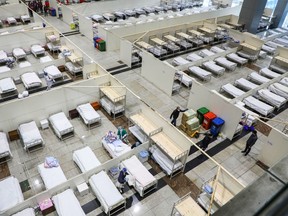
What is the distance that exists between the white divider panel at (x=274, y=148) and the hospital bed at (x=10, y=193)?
845 centimetres

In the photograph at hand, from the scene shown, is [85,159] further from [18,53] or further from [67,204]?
[18,53]

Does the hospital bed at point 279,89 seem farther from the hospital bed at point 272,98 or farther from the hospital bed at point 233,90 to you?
the hospital bed at point 233,90

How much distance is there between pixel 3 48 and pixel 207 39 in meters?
13.7

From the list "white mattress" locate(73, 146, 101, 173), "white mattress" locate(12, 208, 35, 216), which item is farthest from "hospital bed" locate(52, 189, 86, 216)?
"white mattress" locate(73, 146, 101, 173)

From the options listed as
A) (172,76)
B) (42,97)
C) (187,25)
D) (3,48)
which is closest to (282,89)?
(172,76)

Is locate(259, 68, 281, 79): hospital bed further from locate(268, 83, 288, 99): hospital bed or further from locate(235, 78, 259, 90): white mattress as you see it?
locate(235, 78, 259, 90): white mattress

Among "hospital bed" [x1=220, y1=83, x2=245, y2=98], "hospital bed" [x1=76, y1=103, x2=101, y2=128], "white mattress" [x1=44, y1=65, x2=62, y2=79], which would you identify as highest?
"white mattress" [x1=44, y1=65, x2=62, y2=79]

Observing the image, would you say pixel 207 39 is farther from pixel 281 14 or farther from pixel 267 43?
pixel 281 14

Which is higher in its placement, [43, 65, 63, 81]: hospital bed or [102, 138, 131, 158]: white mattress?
[43, 65, 63, 81]: hospital bed

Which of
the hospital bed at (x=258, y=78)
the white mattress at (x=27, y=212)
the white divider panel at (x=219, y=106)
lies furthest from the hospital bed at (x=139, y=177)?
the hospital bed at (x=258, y=78)

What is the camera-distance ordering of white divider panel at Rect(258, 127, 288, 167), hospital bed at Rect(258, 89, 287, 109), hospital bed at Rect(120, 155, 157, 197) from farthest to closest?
hospital bed at Rect(258, 89, 287, 109), white divider panel at Rect(258, 127, 288, 167), hospital bed at Rect(120, 155, 157, 197)

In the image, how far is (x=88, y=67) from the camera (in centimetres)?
1169

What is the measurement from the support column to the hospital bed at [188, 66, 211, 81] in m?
9.07

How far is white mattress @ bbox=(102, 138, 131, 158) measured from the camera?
8.85 m
